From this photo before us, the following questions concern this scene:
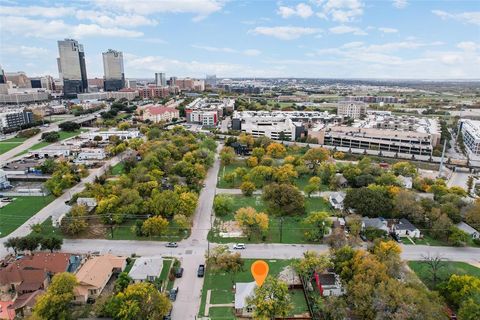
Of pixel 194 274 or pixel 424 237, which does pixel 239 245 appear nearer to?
pixel 194 274

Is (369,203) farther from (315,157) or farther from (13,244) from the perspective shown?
(13,244)

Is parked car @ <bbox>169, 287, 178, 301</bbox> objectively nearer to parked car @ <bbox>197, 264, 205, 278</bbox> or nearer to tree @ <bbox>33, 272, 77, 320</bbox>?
parked car @ <bbox>197, 264, 205, 278</bbox>

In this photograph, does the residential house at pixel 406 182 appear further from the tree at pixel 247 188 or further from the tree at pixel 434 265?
the tree at pixel 247 188

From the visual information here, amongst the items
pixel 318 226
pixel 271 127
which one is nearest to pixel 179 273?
pixel 318 226

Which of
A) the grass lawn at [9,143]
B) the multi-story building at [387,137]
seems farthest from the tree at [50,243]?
the multi-story building at [387,137]

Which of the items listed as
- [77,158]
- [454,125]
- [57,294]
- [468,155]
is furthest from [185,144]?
[454,125]

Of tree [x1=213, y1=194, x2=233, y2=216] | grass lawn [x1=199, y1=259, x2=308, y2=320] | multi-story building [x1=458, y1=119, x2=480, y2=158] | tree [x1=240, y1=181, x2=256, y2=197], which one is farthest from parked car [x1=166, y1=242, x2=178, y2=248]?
multi-story building [x1=458, y1=119, x2=480, y2=158]
